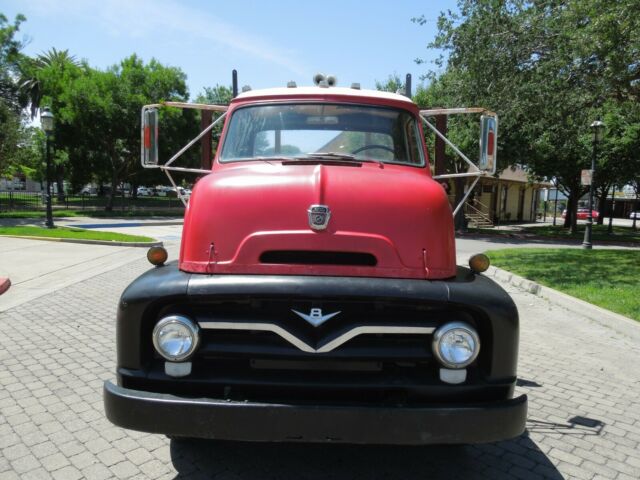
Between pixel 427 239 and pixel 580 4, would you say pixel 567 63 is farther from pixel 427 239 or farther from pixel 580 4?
pixel 427 239

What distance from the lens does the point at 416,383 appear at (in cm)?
258

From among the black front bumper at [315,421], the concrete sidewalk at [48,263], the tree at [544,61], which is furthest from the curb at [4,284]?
the tree at [544,61]

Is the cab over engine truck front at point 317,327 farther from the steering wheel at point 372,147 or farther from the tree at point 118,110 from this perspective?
the tree at point 118,110

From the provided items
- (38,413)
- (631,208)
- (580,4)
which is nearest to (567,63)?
(580,4)

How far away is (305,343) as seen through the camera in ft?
8.41

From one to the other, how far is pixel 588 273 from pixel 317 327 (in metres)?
10.6

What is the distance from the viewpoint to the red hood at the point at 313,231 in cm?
285

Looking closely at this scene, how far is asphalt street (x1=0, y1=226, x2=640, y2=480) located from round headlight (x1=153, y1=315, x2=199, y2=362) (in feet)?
3.23

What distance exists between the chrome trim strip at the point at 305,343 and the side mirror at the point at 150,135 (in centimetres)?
205

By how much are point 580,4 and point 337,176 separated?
9.48 metres

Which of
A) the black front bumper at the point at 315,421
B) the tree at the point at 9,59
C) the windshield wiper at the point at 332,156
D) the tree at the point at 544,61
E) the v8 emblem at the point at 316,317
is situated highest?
the tree at the point at 9,59

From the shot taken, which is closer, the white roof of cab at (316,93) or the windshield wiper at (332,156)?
the windshield wiper at (332,156)

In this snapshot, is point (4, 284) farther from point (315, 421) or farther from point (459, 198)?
point (459, 198)

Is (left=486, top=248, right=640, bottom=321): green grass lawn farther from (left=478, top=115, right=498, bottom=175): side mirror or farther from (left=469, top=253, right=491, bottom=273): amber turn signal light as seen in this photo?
(left=469, top=253, right=491, bottom=273): amber turn signal light
